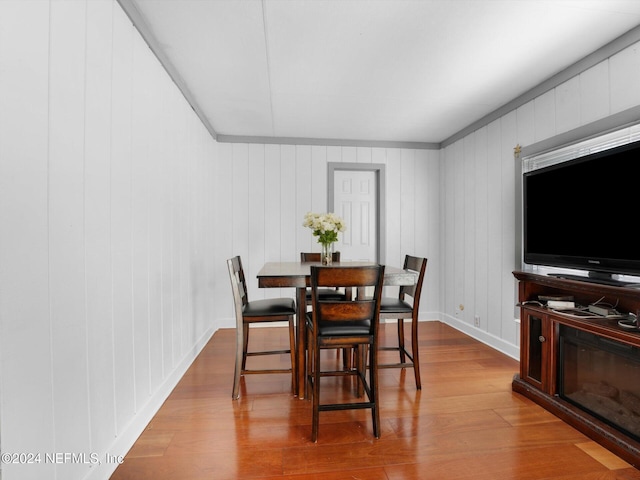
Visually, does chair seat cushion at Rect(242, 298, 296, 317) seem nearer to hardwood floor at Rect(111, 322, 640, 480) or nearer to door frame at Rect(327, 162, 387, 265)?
hardwood floor at Rect(111, 322, 640, 480)

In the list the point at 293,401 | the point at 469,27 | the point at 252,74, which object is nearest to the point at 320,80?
the point at 252,74

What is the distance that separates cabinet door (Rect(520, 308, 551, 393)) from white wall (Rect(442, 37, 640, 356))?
2.62 ft

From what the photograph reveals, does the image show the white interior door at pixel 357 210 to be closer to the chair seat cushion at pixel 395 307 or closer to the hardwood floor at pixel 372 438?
the chair seat cushion at pixel 395 307

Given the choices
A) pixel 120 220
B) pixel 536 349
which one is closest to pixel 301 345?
pixel 120 220

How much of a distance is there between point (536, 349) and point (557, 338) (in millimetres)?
224

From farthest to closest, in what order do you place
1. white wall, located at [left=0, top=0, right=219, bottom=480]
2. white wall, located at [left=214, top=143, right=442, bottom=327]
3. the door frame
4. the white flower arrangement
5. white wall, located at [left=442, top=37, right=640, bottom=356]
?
1. the door frame
2. white wall, located at [left=214, top=143, right=442, bottom=327]
3. the white flower arrangement
4. white wall, located at [left=442, top=37, right=640, bottom=356]
5. white wall, located at [left=0, top=0, right=219, bottom=480]

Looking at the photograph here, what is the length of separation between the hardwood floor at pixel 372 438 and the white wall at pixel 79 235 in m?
0.27

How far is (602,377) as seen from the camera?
1878 millimetres

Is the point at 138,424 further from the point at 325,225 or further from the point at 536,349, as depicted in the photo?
the point at 536,349

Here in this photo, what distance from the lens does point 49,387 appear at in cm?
115

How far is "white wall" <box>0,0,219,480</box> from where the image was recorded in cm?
103

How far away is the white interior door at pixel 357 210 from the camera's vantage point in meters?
4.53

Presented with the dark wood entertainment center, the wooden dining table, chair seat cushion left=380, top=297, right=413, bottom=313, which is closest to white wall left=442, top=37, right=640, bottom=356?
the dark wood entertainment center

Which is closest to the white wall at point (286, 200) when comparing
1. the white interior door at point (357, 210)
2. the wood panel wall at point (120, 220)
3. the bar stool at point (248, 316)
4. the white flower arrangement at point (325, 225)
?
the wood panel wall at point (120, 220)
